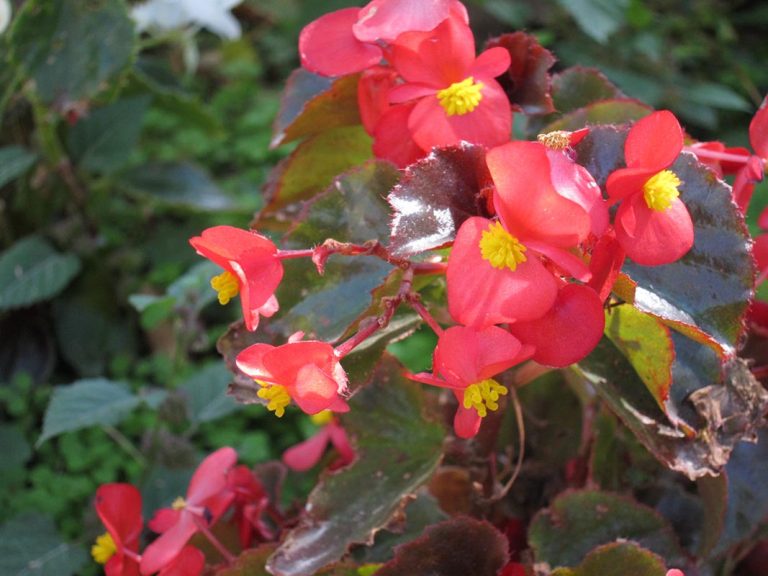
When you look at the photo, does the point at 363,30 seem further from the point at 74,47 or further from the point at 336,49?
the point at 74,47

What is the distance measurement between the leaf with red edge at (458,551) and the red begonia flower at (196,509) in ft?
0.60

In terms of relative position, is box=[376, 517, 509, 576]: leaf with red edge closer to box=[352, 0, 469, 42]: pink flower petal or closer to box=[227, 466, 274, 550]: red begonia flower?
box=[227, 466, 274, 550]: red begonia flower

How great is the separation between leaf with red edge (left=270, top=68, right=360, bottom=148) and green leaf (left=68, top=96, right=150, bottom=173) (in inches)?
27.0

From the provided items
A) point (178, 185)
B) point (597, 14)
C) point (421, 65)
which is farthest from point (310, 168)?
point (597, 14)

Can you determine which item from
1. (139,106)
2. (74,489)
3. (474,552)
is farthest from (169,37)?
(474,552)

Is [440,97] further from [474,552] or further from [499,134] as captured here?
[474,552]

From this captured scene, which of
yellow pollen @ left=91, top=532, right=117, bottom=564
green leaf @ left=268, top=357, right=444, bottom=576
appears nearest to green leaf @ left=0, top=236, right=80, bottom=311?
yellow pollen @ left=91, top=532, right=117, bottom=564

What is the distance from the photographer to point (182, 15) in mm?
1546

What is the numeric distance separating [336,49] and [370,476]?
34 cm

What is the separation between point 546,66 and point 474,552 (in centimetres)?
36

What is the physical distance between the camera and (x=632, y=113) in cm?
71

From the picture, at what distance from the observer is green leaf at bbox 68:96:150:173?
1.43 metres

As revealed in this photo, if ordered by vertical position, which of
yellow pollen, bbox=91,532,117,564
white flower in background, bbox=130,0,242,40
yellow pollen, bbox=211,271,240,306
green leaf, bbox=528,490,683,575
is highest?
yellow pollen, bbox=211,271,240,306

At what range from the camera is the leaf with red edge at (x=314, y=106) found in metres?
0.71
